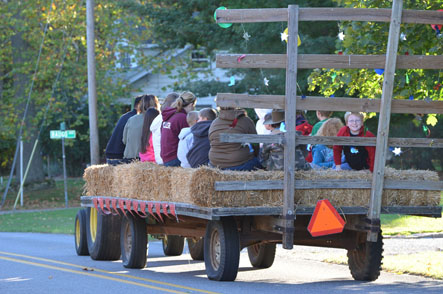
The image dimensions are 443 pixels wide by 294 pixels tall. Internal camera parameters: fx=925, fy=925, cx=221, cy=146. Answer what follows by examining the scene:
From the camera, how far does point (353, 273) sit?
1174 cm

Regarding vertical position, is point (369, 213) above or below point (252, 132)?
below

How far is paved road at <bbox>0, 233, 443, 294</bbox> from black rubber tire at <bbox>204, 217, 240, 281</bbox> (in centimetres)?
13

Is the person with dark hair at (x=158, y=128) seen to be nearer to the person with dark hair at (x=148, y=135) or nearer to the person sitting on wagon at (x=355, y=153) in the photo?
the person with dark hair at (x=148, y=135)

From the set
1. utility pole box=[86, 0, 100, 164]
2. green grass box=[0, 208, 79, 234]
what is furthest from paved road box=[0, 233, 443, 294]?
utility pole box=[86, 0, 100, 164]

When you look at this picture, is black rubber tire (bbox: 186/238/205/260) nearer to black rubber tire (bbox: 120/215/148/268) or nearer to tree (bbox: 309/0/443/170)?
black rubber tire (bbox: 120/215/148/268)

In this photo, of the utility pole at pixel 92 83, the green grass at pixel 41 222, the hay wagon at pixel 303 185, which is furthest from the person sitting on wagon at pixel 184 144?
the utility pole at pixel 92 83

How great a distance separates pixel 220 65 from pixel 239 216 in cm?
189

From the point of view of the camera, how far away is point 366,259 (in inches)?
446

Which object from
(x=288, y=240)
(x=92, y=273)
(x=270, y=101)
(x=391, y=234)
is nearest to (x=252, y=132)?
(x=270, y=101)

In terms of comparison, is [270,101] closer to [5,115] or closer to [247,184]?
[247,184]

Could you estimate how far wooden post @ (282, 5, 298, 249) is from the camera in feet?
33.6

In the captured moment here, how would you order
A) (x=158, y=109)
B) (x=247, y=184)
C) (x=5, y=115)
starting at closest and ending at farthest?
(x=247, y=184)
(x=158, y=109)
(x=5, y=115)

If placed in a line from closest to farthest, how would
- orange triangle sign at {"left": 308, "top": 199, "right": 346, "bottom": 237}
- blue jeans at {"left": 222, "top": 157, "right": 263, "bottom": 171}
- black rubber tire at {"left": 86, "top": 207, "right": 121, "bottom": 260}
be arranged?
orange triangle sign at {"left": 308, "top": 199, "right": 346, "bottom": 237} → blue jeans at {"left": 222, "top": 157, "right": 263, "bottom": 171} → black rubber tire at {"left": 86, "top": 207, "right": 121, "bottom": 260}

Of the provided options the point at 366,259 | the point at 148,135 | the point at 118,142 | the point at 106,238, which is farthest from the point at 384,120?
the point at 118,142
